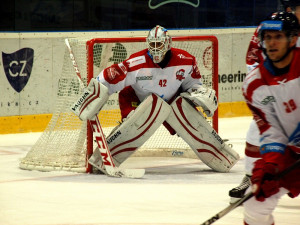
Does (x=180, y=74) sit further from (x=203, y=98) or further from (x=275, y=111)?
(x=275, y=111)

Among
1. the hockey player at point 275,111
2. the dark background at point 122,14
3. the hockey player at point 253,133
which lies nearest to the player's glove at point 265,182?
the hockey player at point 275,111

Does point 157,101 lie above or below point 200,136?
above

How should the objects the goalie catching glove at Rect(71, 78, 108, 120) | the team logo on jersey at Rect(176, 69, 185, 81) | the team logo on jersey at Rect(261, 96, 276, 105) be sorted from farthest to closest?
the team logo on jersey at Rect(176, 69, 185, 81) < the goalie catching glove at Rect(71, 78, 108, 120) < the team logo on jersey at Rect(261, 96, 276, 105)

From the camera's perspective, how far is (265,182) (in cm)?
296

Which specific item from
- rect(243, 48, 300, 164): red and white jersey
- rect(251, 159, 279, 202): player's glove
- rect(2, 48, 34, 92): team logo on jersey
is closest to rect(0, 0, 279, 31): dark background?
rect(2, 48, 34, 92): team logo on jersey

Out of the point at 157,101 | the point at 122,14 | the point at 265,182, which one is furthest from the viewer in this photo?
the point at 122,14

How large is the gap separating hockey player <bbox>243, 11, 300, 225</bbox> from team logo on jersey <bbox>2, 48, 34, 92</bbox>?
180 inches

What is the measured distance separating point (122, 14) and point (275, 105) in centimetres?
535

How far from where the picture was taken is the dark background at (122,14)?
761 cm

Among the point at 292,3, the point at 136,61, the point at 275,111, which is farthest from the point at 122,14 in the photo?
the point at 275,111

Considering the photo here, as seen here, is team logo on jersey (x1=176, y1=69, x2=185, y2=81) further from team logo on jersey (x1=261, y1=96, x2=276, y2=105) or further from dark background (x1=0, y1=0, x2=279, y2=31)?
team logo on jersey (x1=261, y1=96, x2=276, y2=105)

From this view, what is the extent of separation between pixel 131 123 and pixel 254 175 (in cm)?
267

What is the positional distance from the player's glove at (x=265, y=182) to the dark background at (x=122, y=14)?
488cm

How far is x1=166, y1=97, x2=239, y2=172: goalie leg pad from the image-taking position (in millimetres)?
5727
